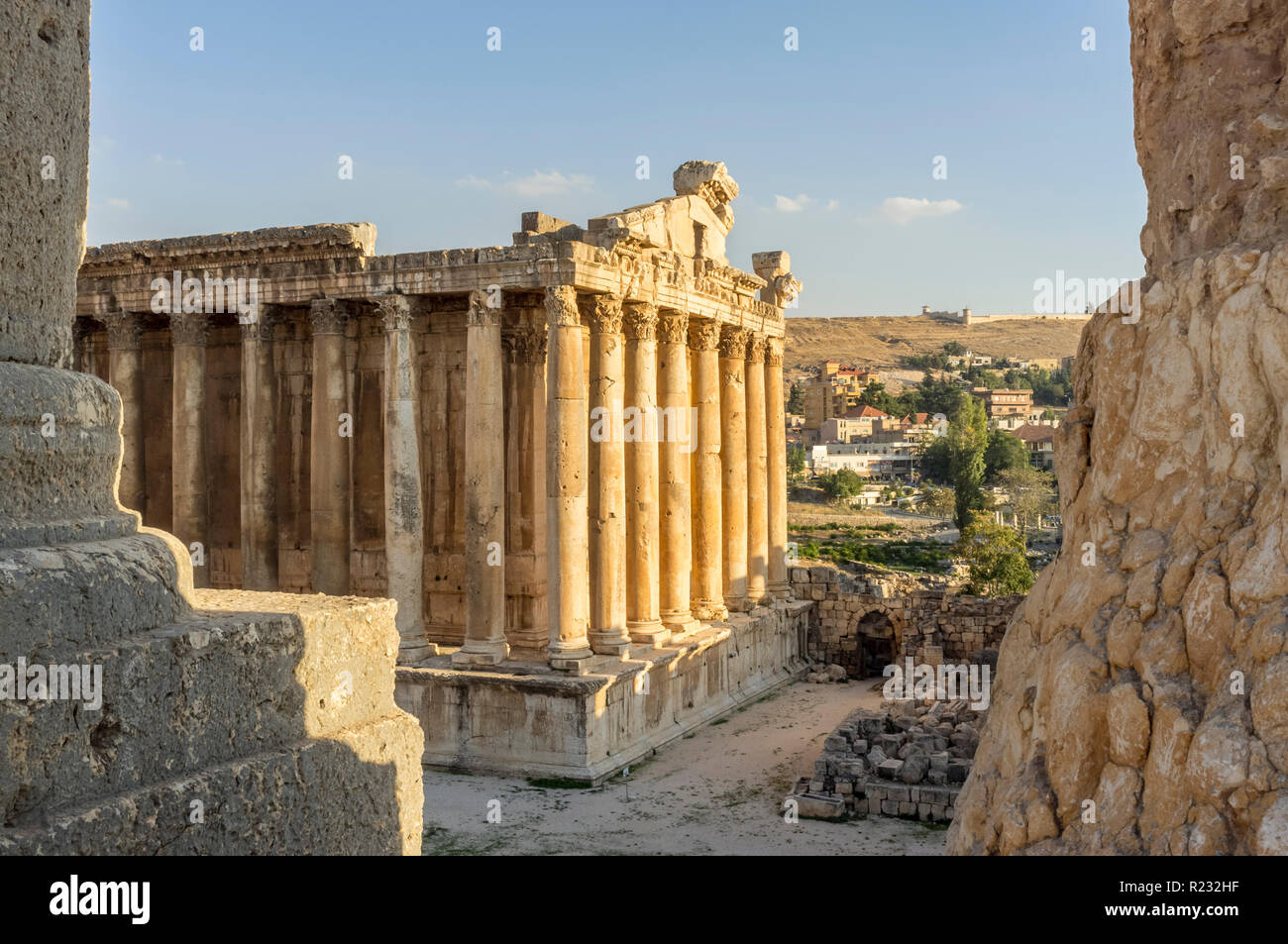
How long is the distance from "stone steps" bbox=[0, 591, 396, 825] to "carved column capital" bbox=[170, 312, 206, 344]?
20465mm

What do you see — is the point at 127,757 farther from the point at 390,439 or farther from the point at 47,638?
the point at 390,439

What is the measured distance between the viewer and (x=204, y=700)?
4.26 metres

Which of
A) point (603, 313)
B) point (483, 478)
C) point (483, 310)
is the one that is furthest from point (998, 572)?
point (483, 310)

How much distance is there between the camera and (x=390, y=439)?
21.5 m

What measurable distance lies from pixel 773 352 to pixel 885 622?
7.62 m

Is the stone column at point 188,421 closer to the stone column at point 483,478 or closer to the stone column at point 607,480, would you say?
the stone column at point 483,478

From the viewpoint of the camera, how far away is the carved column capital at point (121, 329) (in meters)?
24.9

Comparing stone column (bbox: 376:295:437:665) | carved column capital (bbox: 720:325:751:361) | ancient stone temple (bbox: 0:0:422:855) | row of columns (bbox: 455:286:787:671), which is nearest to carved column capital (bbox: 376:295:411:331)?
stone column (bbox: 376:295:437:665)

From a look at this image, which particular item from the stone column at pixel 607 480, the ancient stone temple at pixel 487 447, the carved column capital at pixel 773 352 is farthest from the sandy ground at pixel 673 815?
the carved column capital at pixel 773 352

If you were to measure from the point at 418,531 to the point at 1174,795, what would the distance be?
17476 mm

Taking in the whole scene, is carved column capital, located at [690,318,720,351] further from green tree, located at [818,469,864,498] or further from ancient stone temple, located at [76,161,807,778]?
green tree, located at [818,469,864,498]

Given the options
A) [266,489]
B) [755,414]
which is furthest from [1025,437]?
[266,489]

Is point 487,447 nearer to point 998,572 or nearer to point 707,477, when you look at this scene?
point 707,477

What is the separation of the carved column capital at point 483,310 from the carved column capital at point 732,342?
26.3ft
